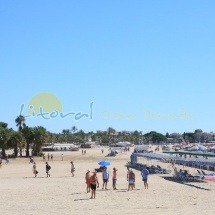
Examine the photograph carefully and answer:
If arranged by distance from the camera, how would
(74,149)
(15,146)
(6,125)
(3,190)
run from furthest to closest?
(74,149)
(6,125)
(15,146)
(3,190)

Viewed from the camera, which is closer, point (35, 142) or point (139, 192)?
point (139, 192)

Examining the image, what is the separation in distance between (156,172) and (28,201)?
17455 millimetres

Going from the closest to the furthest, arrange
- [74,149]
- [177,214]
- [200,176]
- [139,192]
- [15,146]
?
[177,214] → [139,192] → [200,176] → [15,146] → [74,149]

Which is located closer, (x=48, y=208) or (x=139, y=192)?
(x=48, y=208)

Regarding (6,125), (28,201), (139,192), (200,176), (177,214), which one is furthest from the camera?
(6,125)

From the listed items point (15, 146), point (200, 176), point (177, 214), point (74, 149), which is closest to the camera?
point (177, 214)

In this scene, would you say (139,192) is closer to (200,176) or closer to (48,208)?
(48,208)

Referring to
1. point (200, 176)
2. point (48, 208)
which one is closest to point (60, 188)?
point (48, 208)

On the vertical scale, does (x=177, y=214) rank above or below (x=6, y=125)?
below

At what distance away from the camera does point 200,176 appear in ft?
91.9

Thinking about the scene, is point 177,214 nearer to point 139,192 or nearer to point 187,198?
point 187,198

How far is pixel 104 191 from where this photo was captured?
2227cm

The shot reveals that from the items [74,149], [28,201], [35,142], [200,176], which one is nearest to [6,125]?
[35,142]

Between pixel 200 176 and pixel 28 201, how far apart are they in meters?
12.9
